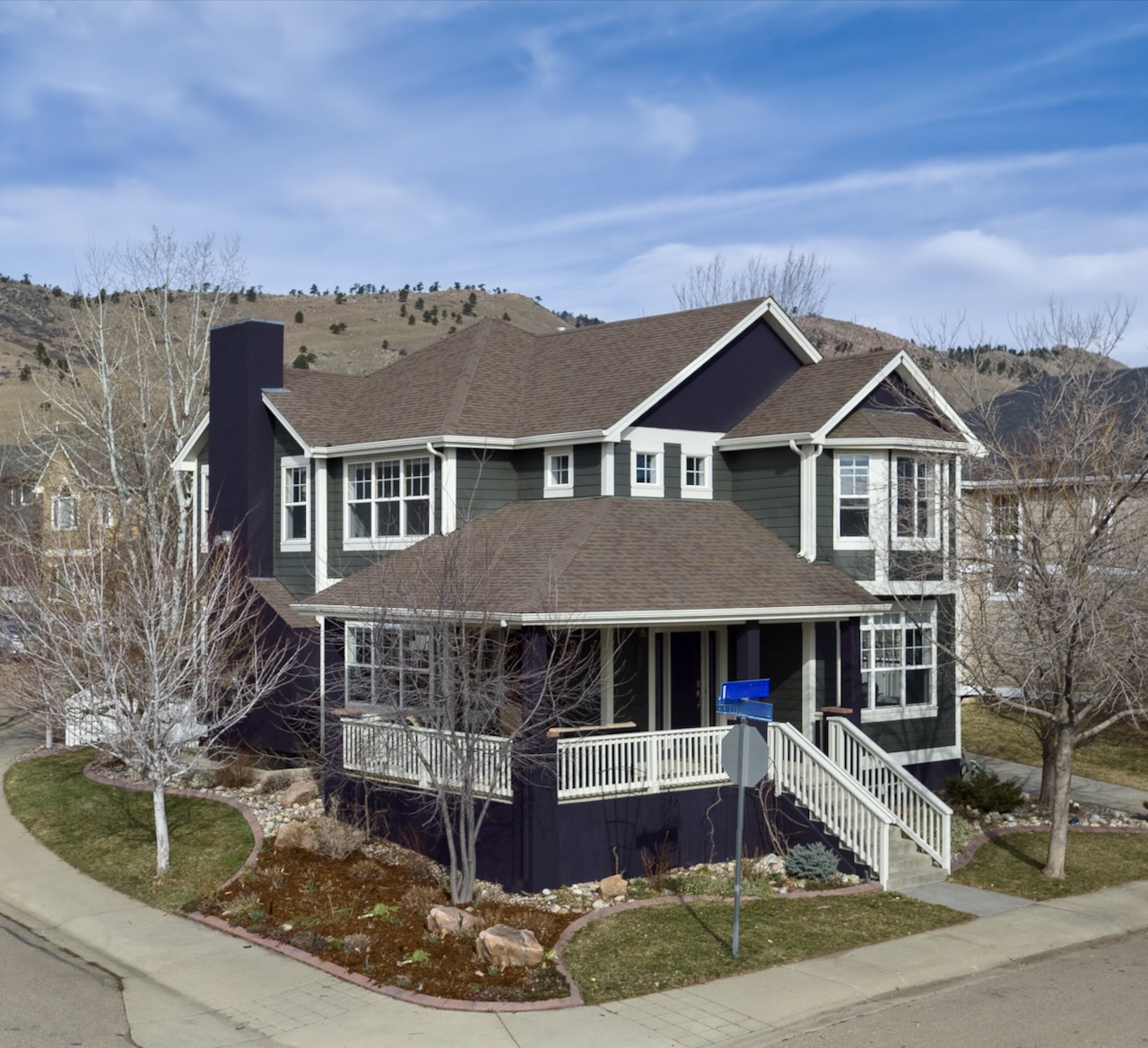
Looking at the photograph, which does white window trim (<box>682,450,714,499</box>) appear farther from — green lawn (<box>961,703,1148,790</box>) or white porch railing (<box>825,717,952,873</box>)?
green lawn (<box>961,703,1148,790</box>)

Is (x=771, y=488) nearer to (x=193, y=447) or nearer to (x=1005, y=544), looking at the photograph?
(x=1005, y=544)

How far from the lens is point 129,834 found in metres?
19.2

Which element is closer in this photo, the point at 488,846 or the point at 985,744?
the point at 488,846

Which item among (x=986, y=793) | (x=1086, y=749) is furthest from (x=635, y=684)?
(x=1086, y=749)

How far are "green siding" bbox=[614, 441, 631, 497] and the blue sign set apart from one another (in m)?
6.37

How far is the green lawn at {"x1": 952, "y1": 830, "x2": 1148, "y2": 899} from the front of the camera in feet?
54.5

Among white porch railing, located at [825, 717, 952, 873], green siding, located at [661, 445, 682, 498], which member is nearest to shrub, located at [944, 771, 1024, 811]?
white porch railing, located at [825, 717, 952, 873]

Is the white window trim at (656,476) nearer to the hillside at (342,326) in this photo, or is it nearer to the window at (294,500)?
the window at (294,500)

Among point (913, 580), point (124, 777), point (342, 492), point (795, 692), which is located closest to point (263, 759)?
point (124, 777)

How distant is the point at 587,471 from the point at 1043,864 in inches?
361

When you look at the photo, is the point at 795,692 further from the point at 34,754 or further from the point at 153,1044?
the point at 34,754

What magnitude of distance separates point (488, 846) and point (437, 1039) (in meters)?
5.48

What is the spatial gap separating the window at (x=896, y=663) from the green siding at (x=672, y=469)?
379 centimetres

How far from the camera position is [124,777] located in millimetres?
22719
